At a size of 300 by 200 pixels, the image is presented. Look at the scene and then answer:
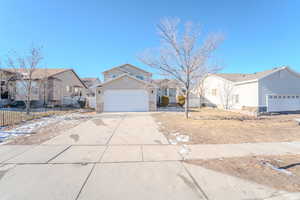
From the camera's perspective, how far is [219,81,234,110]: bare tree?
58.6 ft

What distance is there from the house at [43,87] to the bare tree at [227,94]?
23248mm

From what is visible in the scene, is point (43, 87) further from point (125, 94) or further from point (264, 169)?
point (264, 169)

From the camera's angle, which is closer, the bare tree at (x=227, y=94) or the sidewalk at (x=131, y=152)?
the sidewalk at (x=131, y=152)

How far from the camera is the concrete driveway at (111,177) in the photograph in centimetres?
245

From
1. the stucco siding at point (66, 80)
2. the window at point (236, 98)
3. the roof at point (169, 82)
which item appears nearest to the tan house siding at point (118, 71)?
the roof at point (169, 82)

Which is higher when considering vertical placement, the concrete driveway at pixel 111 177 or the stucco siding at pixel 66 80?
the stucco siding at pixel 66 80

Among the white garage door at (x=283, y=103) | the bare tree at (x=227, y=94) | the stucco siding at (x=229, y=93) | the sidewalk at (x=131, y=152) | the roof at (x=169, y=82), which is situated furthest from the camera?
the bare tree at (x=227, y=94)

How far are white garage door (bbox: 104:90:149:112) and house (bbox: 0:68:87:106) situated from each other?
821cm

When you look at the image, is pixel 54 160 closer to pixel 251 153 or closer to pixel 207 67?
pixel 251 153

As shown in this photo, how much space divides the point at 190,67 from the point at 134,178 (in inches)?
363

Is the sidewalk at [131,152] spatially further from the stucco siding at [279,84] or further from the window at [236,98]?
the window at [236,98]

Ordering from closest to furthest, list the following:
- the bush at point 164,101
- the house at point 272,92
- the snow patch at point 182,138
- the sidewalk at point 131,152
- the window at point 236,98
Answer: the sidewalk at point 131,152
the snow patch at point 182,138
the house at point 272,92
the window at point 236,98
the bush at point 164,101

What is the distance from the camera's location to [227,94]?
1805 centimetres

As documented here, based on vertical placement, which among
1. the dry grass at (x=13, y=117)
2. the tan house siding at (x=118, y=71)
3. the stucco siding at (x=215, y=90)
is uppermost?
the tan house siding at (x=118, y=71)
